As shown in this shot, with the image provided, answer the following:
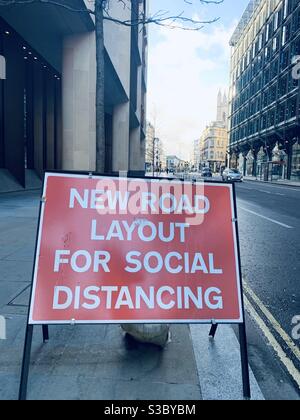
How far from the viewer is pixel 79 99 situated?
1437cm

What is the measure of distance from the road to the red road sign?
2.00 ft

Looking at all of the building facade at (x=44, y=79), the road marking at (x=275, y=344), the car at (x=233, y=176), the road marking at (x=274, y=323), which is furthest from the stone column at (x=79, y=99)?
the car at (x=233, y=176)

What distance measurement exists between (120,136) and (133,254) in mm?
26885

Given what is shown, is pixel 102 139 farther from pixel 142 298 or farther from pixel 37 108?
pixel 37 108

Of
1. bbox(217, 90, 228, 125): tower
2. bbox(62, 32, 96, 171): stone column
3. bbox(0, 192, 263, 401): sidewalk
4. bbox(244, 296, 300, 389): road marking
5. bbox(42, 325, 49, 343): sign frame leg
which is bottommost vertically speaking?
bbox(244, 296, 300, 389): road marking

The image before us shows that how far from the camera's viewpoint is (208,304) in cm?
251

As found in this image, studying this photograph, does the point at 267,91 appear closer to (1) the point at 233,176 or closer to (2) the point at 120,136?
(1) the point at 233,176

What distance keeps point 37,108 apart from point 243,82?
5791 centimetres

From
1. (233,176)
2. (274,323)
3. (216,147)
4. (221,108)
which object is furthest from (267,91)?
(221,108)

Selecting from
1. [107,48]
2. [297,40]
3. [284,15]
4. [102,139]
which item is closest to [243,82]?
[284,15]

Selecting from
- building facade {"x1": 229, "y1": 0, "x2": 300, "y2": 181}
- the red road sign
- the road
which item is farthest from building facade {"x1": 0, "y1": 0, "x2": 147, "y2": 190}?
building facade {"x1": 229, "y1": 0, "x2": 300, "y2": 181}

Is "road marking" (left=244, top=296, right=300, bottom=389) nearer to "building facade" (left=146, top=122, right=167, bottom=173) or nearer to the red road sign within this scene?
the red road sign

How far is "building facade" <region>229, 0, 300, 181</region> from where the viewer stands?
41.8 metres

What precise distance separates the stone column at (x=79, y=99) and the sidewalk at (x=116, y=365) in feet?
38.1
